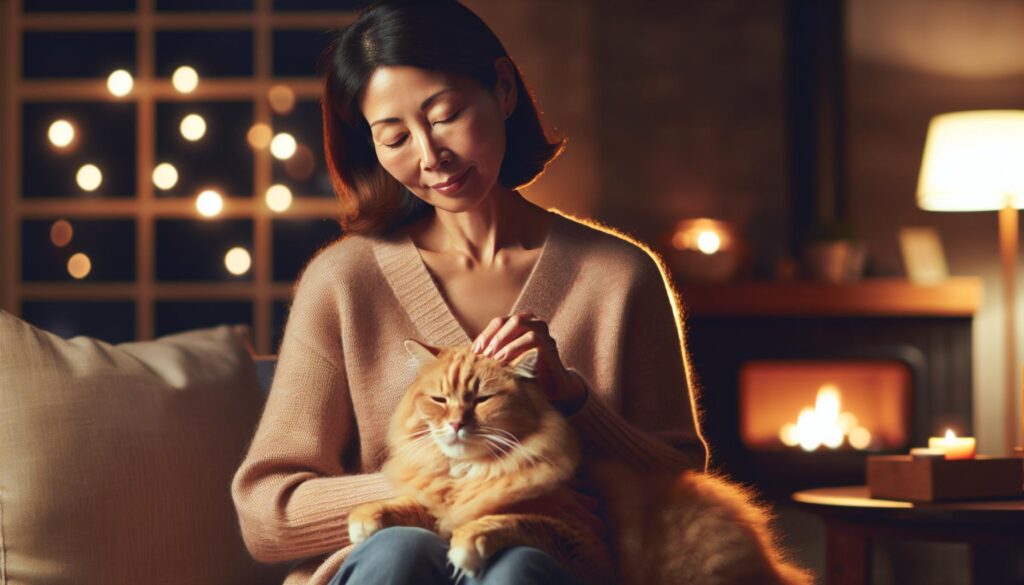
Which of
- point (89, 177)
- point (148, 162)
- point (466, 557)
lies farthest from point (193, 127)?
point (466, 557)

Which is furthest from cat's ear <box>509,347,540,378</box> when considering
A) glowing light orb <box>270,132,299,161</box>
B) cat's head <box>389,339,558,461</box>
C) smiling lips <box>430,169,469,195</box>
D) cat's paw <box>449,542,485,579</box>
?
glowing light orb <box>270,132,299,161</box>

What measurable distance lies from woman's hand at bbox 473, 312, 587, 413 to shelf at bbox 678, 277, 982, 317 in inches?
113

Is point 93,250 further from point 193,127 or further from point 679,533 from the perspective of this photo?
point 679,533

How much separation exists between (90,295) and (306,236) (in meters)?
0.89

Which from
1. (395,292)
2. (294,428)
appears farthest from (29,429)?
(395,292)

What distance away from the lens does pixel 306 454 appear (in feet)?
4.68

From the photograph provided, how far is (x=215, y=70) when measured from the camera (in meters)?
4.54

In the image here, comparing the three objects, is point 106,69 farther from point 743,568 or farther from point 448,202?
point 743,568

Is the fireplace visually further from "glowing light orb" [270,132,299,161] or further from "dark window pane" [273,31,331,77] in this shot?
"dark window pane" [273,31,331,77]

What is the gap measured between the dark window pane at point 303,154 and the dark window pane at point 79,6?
2.46ft

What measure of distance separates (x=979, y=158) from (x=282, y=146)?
2.59 m

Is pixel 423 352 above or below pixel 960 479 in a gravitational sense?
above

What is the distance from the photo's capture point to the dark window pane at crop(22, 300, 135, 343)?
454 cm

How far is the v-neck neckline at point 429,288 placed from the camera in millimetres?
1490
